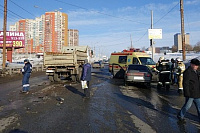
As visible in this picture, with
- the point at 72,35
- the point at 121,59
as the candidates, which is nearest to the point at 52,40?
the point at 72,35

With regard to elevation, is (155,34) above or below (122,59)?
above

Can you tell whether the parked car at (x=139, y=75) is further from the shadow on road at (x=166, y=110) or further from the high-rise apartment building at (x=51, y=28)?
the high-rise apartment building at (x=51, y=28)

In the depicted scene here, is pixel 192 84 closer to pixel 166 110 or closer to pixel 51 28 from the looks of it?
pixel 166 110

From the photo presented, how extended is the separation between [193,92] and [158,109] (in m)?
1.76

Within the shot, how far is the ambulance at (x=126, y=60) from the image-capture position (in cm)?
1484

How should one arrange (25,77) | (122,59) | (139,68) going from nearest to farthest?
1. (25,77)
2. (139,68)
3. (122,59)

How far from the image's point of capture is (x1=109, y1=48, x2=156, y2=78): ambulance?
14844 millimetres

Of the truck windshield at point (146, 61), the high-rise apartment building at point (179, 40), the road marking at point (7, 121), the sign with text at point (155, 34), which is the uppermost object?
the high-rise apartment building at point (179, 40)

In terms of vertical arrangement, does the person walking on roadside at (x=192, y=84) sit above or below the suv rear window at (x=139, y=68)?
below

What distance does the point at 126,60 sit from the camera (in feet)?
52.5

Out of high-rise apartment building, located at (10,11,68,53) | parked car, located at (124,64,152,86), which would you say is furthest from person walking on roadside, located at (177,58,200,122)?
high-rise apartment building, located at (10,11,68,53)

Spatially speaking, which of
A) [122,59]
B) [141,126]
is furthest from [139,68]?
[141,126]

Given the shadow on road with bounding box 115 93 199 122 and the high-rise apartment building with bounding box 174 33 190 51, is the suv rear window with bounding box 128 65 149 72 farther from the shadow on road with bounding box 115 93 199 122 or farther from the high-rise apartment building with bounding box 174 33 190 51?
the high-rise apartment building with bounding box 174 33 190 51

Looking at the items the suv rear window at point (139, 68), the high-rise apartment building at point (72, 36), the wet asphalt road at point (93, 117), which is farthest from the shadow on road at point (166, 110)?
the high-rise apartment building at point (72, 36)
